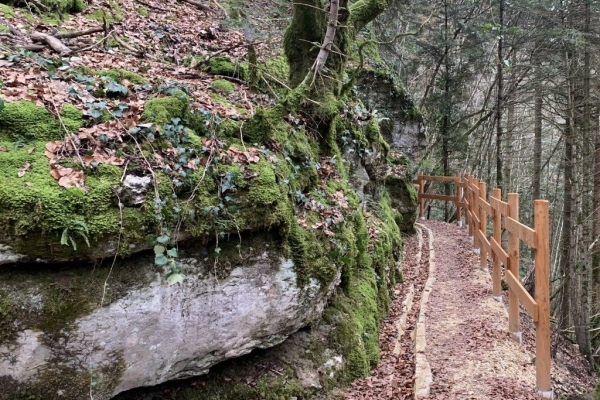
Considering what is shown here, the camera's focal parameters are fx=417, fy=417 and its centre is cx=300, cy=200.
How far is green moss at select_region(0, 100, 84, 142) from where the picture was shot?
327 cm

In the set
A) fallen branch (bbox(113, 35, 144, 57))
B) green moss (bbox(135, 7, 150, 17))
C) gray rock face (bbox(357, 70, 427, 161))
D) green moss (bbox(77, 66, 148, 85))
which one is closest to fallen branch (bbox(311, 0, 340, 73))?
green moss (bbox(77, 66, 148, 85))

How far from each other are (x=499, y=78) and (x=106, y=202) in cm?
1344

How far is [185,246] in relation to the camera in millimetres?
3627

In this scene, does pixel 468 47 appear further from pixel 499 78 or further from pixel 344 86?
pixel 344 86

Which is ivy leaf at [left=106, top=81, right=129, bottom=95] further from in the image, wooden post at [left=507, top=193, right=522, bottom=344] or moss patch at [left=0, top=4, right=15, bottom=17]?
wooden post at [left=507, top=193, right=522, bottom=344]

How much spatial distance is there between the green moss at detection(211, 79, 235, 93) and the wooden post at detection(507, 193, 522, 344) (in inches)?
146

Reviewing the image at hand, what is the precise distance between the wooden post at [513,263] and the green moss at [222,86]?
3720 millimetres

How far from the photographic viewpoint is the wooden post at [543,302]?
386 cm

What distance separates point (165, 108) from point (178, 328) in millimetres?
2049

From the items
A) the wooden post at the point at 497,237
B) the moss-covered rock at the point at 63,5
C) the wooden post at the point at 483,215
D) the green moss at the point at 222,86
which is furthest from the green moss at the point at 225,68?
the wooden post at the point at 483,215

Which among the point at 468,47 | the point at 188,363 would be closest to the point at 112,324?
the point at 188,363

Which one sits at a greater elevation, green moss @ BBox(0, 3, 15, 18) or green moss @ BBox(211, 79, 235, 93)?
green moss @ BBox(0, 3, 15, 18)

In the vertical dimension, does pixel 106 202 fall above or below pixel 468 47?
below

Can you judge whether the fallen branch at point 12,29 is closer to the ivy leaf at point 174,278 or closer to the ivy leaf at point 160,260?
the ivy leaf at point 160,260
